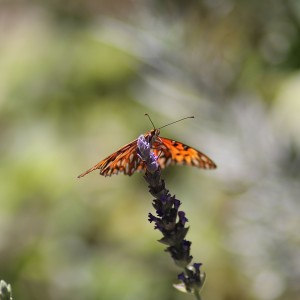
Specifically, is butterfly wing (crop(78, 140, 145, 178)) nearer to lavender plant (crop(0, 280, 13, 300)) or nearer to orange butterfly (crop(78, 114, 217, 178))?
orange butterfly (crop(78, 114, 217, 178))

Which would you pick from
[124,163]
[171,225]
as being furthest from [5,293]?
[124,163]

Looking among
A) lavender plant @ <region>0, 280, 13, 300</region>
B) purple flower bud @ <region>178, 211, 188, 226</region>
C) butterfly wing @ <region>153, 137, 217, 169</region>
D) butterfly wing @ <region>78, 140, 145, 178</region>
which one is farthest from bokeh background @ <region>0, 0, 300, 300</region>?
lavender plant @ <region>0, 280, 13, 300</region>

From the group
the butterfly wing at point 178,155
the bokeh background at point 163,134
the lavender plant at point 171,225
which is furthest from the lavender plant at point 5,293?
the bokeh background at point 163,134

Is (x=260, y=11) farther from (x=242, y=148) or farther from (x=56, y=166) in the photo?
(x=56, y=166)

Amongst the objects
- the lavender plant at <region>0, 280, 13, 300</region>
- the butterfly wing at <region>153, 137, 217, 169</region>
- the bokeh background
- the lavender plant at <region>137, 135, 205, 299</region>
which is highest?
the bokeh background

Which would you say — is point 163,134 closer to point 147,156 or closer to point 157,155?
point 157,155

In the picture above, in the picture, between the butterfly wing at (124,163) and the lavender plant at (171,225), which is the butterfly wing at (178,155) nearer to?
the butterfly wing at (124,163)

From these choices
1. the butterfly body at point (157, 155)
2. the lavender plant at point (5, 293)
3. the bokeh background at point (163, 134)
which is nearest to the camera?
the lavender plant at point (5, 293)
